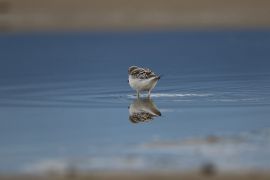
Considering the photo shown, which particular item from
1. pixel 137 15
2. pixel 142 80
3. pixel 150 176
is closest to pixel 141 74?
pixel 142 80

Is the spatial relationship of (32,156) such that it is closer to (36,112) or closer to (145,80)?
(36,112)

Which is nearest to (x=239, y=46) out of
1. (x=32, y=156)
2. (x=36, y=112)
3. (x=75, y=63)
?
(x=75, y=63)

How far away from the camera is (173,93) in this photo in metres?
19.1

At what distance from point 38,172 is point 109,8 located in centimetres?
2329

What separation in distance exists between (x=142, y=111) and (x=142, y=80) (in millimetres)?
1486

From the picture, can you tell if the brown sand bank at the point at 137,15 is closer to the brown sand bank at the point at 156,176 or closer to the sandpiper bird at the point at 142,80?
the sandpiper bird at the point at 142,80

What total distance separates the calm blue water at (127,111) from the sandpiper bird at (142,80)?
11.2 inches

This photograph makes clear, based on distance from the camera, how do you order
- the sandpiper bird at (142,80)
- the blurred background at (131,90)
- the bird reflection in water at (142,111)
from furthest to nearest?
1. the sandpiper bird at (142,80)
2. the bird reflection in water at (142,111)
3. the blurred background at (131,90)

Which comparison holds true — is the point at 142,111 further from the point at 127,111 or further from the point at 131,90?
the point at 131,90

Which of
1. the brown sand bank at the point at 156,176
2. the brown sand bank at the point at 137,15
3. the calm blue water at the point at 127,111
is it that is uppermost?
the brown sand bank at the point at 137,15

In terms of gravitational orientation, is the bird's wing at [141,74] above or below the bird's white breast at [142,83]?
above

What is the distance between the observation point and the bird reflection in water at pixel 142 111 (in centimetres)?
1628

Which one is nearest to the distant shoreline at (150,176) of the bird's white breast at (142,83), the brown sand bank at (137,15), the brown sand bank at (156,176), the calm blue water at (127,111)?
the brown sand bank at (156,176)

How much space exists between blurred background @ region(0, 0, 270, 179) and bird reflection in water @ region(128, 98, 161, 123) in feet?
0.08
